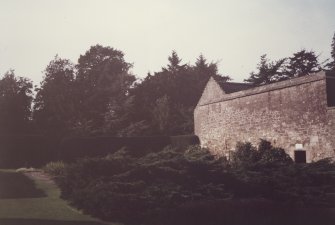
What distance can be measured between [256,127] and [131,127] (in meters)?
23.0

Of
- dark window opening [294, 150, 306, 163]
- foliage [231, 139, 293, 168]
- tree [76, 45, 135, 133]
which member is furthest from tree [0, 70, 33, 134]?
dark window opening [294, 150, 306, 163]

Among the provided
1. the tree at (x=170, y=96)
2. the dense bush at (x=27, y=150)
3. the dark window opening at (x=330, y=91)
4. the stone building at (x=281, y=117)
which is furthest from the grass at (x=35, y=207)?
the tree at (x=170, y=96)

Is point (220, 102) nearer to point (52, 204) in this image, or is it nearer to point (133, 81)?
point (52, 204)

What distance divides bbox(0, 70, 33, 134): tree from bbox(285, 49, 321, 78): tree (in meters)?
27.8

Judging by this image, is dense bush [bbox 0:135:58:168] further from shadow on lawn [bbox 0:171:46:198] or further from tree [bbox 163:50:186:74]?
tree [bbox 163:50:186:74]

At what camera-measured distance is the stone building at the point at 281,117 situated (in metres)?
19.0

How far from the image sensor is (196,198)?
12.7 metres

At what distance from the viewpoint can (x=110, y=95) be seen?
5128cm

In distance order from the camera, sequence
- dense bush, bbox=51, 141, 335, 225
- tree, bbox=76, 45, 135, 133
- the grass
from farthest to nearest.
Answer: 1. tree, bbox=76, 45, 135, 133
2. dense bush, bbox=51, 141, 335, 225
3. the grass

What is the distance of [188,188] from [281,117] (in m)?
10.7

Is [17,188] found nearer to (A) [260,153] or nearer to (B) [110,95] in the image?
(A) [260,153]

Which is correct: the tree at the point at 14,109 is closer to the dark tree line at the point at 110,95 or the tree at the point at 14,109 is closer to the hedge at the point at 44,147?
the dark tree line at the point at 110,95

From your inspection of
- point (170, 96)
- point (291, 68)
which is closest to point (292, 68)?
point (291, 68)

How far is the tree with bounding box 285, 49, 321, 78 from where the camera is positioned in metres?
38.4
